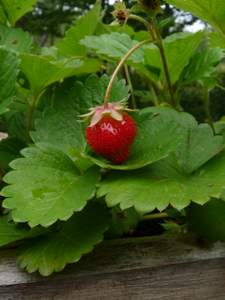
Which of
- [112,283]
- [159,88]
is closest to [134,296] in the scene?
[112,283]

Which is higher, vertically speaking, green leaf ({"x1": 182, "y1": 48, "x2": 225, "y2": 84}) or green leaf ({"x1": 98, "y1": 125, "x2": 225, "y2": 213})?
green leaf ({"x1": 98, "y1": 125, "x2": 225, "y2": 213})

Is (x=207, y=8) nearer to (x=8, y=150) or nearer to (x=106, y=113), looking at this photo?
(x=106, y=113)

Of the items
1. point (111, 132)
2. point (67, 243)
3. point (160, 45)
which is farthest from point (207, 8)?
point (67, 243)

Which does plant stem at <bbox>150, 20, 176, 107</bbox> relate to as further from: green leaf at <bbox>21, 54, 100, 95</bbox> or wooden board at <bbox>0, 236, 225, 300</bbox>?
wooden board at <bbox>0, 236, 225, 300</bbox>

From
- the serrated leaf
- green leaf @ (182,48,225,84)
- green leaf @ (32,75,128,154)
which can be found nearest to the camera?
the serrated leaf

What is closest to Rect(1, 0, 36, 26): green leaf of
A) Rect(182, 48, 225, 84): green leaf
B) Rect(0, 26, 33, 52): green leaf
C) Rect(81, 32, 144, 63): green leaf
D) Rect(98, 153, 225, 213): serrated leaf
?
Rect(0, 26, 33, 52): green leaf

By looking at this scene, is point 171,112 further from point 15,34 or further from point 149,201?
point 15,34
